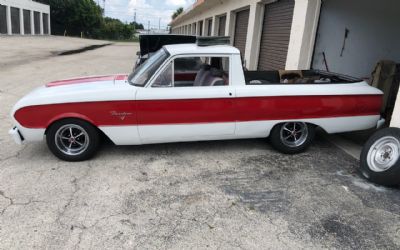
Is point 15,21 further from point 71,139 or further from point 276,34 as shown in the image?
point 71,139

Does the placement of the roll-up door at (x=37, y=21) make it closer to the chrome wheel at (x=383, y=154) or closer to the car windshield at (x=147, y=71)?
the car windshield at (x=147, y=71)

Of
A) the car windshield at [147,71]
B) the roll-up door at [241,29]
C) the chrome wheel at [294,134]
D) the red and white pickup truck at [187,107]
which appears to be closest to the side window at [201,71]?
the red and white pickup truck at [187,107]

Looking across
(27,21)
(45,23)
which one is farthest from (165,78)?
(45,23)

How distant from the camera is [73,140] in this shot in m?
4.44

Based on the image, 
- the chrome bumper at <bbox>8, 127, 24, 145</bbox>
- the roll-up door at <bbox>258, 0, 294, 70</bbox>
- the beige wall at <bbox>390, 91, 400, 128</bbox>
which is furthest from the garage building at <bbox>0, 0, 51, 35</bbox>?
the beige wall at <bbox>390, 91, 400, 128</bbox>

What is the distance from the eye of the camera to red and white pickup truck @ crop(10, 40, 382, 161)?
4297mm

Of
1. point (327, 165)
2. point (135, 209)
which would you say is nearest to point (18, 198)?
point (135, 209)

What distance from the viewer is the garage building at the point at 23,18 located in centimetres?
3947

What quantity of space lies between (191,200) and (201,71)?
2204mm

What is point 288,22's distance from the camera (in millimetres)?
8062

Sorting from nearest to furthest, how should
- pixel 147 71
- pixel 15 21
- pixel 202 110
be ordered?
pixel 202 110 → pixel 147 71 → pixel 15 21

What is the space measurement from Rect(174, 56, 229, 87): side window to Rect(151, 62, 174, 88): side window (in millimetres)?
102

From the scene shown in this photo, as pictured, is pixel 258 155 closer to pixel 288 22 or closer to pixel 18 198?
pixel 18 198

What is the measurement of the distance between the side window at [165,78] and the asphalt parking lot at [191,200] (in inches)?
41.2
